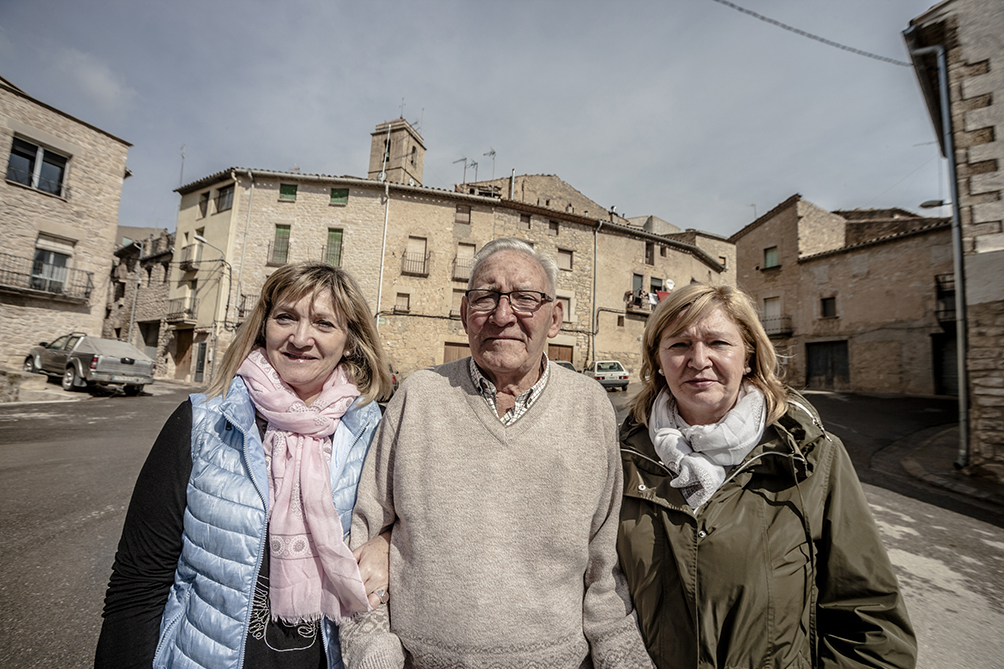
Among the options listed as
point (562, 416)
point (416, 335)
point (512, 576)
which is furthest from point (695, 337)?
point (416, 335)

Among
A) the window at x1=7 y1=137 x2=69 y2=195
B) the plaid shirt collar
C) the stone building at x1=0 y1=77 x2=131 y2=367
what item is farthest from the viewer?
the window at x1=7 y1=137 x2=69 y2=195

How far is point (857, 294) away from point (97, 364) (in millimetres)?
28415

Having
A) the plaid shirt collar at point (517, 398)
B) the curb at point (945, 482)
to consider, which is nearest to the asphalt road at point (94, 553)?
the curb at point (945, 482)

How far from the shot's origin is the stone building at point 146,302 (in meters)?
22.7

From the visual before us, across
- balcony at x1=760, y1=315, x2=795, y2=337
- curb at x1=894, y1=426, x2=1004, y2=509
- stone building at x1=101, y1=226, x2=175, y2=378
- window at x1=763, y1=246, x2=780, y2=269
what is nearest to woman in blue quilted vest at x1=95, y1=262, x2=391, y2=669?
curb at x1=894, y1=426, x2=1004, y2=509

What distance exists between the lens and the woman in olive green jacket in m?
1.29

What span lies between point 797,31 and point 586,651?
29.0ft

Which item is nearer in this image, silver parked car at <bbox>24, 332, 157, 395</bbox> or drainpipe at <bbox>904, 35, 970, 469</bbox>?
drainpipe at <bbox>904, 35, 970, 469</bbox>

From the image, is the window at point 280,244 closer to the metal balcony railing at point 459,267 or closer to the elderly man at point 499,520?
the metal balcony railing at point 459,267

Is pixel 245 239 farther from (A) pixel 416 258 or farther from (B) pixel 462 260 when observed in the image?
(B) pixel 462 260

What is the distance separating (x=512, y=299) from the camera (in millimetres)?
1629

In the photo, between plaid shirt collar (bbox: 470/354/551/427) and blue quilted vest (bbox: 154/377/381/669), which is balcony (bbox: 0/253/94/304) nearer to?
blue quilted vest (bbox: 154/377/381/669)

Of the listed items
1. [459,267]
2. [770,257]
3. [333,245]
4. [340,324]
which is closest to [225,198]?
[333,245]

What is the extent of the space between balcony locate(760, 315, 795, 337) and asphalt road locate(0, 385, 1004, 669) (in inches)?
785
